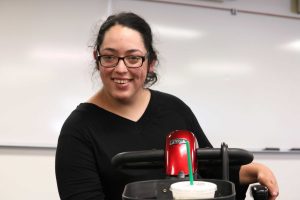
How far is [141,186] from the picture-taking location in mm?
515

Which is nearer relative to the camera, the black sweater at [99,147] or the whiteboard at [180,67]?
the black sweater at [99,147]

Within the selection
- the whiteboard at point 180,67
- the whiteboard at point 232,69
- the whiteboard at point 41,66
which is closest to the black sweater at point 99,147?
the whiteboard at point 180,67

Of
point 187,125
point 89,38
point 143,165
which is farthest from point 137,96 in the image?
point 89,38

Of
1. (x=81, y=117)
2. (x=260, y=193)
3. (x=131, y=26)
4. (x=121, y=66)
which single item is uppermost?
(x=131, y=26)

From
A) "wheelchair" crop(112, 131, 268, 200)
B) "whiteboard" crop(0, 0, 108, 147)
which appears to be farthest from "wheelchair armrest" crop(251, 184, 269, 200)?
"whiteboard" crop(0, 0, 108, 147)

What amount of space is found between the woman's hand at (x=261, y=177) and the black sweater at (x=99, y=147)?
21 millimetres

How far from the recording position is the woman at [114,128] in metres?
0.87

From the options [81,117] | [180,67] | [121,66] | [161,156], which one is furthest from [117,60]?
[180,67]

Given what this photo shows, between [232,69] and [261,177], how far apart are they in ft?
5.36

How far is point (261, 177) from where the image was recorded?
31.6 inches

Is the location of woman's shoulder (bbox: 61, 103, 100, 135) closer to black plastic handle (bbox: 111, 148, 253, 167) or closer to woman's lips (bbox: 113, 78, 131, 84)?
woman's lips (bbox: 113, 78, 131, 84)

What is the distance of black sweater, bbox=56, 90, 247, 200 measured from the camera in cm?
87

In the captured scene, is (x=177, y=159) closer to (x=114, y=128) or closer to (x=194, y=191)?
(x=194, y=191)

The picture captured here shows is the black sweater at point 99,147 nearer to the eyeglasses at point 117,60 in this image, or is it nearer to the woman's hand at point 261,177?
the woman's hand at point 261,177
